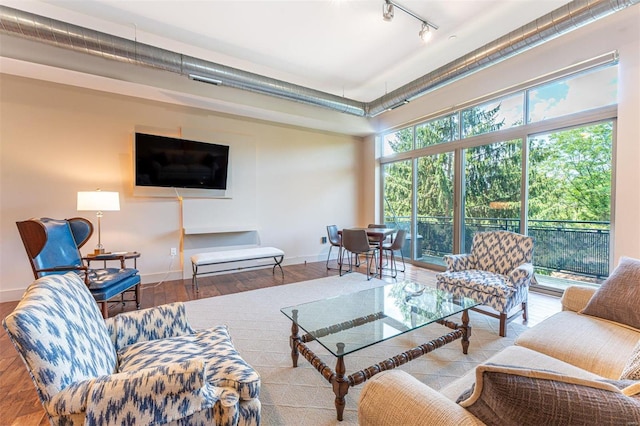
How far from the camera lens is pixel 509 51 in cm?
308

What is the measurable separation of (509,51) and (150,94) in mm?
4659

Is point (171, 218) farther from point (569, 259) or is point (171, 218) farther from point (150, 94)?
point (569, 259)

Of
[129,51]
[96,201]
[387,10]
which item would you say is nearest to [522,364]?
[387,10]

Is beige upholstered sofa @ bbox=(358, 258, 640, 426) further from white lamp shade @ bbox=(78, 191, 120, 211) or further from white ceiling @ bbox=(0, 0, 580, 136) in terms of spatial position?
Answer: white lamp shade @ bbox=(78, 191, 120, 211)

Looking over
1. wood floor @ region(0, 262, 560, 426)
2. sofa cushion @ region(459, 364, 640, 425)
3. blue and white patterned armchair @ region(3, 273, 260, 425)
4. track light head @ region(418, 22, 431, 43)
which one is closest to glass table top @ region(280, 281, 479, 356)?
blue and white patterned armchair @ region(3, 273, 260, 425)

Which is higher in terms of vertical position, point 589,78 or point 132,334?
point 589,78

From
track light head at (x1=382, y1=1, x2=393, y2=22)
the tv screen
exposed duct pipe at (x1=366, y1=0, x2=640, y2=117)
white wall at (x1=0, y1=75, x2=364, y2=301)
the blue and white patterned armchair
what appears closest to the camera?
the blue and white patterned armchair

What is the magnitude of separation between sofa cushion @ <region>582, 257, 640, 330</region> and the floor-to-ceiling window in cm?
191

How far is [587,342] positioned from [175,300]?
12.8 ft

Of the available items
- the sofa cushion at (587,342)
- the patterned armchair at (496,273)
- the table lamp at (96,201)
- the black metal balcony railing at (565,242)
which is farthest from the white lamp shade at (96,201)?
the black metal balcony railing at (565,242)

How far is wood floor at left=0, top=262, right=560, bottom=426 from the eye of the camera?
1.63 m

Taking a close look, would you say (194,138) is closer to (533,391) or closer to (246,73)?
(246,73)

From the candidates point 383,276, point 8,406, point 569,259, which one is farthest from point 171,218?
point 569,259

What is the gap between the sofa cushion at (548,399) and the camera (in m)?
0.58
